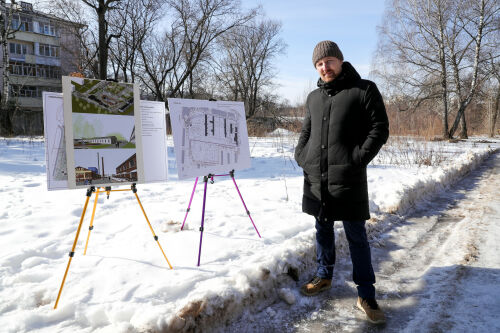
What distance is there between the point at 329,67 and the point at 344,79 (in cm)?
14

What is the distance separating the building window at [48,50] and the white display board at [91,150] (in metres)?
40.7

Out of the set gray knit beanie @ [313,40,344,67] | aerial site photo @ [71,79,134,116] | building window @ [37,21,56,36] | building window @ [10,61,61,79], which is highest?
building window @ [37,21,56,36]

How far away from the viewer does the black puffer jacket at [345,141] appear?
2176mm

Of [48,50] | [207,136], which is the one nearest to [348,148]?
[207,136]

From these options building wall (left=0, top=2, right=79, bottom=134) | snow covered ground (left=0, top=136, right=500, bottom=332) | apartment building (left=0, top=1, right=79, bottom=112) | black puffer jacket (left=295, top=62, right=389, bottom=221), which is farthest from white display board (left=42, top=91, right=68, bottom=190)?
apartment building (left=0, top=1, right=79, bottom=112)

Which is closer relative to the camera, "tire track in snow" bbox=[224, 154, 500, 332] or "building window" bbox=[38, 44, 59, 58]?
"tire track in snow" bbox=[224, 154, 500, 332]

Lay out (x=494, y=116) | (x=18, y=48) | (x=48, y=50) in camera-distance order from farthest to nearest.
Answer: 1. (x=48, y=50)
2. (x=18, y=48)
3. (x=494, y=116)

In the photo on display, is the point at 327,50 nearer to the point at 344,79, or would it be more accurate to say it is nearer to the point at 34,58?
the point at 344,79

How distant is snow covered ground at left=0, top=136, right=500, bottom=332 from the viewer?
2.12 m

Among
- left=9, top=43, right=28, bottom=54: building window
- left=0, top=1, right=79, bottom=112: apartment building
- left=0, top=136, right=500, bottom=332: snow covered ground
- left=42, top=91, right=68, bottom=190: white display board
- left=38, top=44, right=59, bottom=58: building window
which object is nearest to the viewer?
left=0, top=136, right=500, bottom=332: snow covered ground

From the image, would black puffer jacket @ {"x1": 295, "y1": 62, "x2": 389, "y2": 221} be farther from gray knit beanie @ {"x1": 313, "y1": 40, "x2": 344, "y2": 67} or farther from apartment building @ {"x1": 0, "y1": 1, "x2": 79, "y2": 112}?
apartment building @ {"x1": 0, "y1": 1, "x2": 79, "y2": 112}

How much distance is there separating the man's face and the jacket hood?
36 millimetres

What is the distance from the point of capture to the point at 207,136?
3.31 m

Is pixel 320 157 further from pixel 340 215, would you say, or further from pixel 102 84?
pixel 102 84
